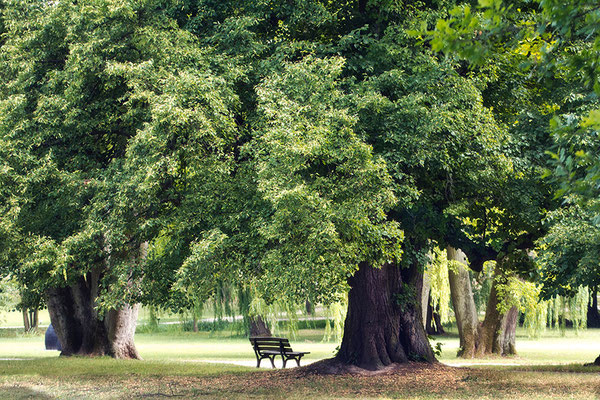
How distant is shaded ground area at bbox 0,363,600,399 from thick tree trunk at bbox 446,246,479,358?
953 cm

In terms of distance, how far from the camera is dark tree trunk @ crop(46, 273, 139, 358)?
23453 mm

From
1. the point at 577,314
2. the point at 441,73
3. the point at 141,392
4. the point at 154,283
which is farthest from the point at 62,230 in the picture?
the point at 577,314

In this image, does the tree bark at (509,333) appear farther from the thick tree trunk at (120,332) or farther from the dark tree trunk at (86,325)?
the dark tree trunk at (86,325)

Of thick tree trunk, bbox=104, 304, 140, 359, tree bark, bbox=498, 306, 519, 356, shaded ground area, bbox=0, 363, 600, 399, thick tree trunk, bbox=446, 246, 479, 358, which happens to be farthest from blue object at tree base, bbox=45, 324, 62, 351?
tree bark, bbox=498, 306, 519, 356

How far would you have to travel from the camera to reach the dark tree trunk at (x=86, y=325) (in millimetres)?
23453

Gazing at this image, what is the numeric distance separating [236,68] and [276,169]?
3145 mm

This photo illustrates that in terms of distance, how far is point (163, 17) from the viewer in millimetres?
16172

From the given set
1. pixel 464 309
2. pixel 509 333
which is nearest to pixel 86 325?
pixel 464 309

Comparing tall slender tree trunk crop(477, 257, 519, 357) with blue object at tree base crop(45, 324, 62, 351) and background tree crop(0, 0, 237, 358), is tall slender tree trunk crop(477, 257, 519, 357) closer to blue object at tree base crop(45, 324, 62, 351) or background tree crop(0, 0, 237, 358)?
background tree crop(0, 0, 237, 358)

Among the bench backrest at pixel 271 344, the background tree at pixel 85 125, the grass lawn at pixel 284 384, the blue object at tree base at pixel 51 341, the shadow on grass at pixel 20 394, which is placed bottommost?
the blue object at tree base at pixel 51 341

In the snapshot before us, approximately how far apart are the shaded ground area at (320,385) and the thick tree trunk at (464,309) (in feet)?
31.3

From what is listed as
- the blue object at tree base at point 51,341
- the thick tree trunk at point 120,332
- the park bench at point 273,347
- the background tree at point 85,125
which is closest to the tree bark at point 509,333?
the park bench at point 273,347

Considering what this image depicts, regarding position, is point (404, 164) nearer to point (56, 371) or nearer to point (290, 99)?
point (290, 99)

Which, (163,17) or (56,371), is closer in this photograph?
(163,17)
